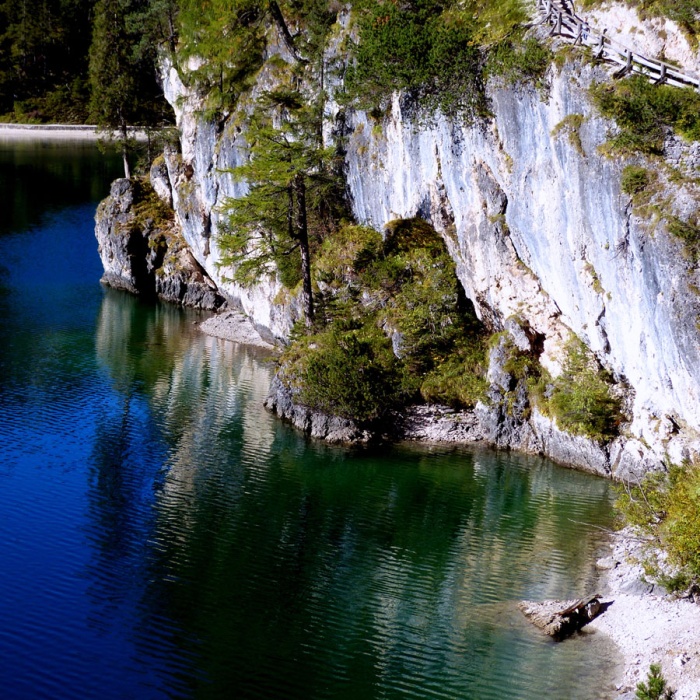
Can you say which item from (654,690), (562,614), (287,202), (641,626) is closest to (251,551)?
(562,614)

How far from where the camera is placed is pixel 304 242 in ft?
148

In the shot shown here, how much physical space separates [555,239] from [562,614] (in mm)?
16030

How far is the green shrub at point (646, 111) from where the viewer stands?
95.2 ft

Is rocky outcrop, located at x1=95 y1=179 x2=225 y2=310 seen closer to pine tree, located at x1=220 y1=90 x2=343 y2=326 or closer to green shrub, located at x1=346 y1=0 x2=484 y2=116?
pine tree, located at x1=220 y1=90 x2=343 y2=326

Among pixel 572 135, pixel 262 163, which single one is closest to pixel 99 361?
pixel 262 163

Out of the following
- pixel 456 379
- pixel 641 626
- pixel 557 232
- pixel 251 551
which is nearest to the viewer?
pixel 641 626

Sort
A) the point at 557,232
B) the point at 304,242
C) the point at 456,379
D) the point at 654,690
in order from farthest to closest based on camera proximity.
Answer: the point at 304,242 < the point at 456,379 < the point at 557,232 < the point at 654,690

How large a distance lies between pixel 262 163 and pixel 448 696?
28.9m

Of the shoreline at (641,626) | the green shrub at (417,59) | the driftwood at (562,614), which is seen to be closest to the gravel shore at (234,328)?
the green shrub at (417,59)

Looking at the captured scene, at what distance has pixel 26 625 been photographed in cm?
2428

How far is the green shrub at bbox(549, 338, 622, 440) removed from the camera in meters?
34.7

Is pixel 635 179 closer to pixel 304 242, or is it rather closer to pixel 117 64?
pixel 304 242

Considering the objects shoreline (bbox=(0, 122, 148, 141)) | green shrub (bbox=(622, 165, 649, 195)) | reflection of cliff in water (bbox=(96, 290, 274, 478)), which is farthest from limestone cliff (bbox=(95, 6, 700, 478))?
shoreline (bbox=(0, 122, 148, 141))

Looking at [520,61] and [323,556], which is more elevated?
[520,61]
